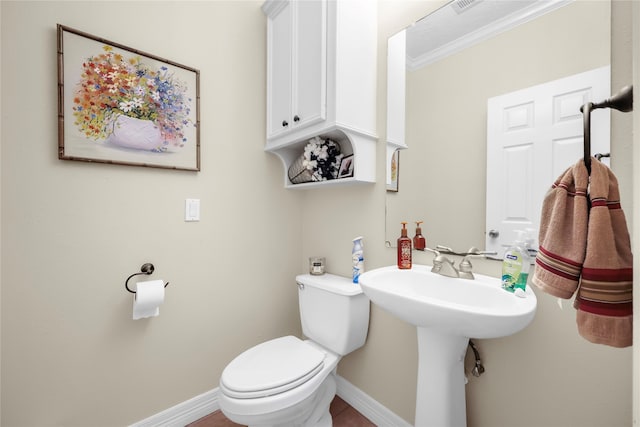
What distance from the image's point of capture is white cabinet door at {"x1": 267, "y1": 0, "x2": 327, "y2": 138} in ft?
4.41

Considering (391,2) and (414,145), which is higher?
(391,2)

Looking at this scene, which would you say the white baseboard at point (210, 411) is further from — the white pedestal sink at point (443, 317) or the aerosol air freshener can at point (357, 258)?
the aerosol air freshener can at point (357, 258)

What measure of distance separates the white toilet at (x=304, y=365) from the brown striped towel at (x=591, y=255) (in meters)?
0.95

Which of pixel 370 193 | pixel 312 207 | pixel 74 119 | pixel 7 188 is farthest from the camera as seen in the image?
pixel 312 207

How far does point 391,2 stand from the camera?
1.43 m

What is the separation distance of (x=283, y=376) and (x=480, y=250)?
952mm

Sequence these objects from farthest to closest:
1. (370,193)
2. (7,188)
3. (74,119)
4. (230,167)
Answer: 1. (230,167)
2. (370,193)
3. (74,119)
4. (7,188)

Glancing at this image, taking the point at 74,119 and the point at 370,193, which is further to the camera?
the point at 370,193

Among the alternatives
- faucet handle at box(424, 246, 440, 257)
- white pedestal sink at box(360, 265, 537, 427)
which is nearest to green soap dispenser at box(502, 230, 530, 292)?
white pedestal sink at box(360, 265, 537, 427)

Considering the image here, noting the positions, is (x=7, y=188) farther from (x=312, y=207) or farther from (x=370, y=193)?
(x=370, y=193)

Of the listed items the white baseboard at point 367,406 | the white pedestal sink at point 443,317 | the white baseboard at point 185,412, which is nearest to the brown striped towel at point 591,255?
the white pedestal sink at point 443,317

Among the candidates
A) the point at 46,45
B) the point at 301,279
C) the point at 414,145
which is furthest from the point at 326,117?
the point at 46,45

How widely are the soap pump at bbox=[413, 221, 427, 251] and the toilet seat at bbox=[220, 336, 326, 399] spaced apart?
2.23 feet

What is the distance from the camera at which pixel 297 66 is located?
4.86 feet
